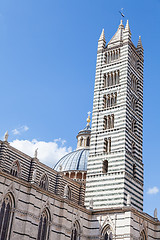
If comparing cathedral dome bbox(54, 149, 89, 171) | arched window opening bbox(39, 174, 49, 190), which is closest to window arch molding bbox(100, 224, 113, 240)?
arched window opening bbox(39, 174, 49, 190)

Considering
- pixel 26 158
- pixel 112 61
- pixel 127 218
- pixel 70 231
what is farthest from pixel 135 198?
pixel 112 61

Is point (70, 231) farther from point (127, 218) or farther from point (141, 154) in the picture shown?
point (141, 154)

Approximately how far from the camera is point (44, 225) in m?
24.0

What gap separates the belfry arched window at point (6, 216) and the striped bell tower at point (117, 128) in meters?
8.81

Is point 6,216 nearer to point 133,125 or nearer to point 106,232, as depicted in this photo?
point 106,232

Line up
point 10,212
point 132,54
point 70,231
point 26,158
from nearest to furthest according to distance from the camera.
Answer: point 10,212
point 70,231
point 26,158
point 132,54

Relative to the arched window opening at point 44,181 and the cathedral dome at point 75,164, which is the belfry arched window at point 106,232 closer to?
the arched window opening at point 44,181

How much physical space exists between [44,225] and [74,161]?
21.6m

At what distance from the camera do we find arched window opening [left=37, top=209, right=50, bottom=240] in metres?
23.6

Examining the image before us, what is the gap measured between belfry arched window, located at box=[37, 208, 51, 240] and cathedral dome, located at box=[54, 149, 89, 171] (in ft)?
65.2

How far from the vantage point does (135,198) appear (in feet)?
100

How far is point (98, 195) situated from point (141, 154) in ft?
20.4

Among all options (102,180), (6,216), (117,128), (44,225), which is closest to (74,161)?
(117,128)

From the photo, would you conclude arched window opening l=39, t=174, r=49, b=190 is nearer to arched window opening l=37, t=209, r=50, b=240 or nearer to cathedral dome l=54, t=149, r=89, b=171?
cathedral dome l=54, t=149, r=89, b=171
